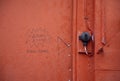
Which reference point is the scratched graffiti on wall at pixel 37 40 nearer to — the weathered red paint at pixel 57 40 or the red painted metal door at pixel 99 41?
the weathered red paint at pixel 57 40

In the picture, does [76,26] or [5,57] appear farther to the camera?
[5,57]

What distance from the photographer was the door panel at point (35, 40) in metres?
4.45

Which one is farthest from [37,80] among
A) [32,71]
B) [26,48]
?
[26,48]

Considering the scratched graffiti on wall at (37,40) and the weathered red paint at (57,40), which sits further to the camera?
the scratched graffiti on wall at (37,40)

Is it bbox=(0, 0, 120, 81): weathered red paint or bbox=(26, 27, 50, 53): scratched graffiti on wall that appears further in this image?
bbox=(26, 27, 50, 53): scratched graffiti on wall

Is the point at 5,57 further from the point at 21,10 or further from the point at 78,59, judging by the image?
the point at 78,59

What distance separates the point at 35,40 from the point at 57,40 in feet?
1.01

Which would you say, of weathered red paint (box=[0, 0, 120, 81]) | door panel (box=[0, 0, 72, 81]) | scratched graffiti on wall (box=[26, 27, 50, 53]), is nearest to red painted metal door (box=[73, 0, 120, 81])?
weathered red paint (box=[0, 0, 120, 81])

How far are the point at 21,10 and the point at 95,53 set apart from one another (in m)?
1.22

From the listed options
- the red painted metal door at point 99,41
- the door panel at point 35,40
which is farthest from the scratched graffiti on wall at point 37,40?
the red painted metal door at point 99,41

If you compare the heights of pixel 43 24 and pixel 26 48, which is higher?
pixel 43 24

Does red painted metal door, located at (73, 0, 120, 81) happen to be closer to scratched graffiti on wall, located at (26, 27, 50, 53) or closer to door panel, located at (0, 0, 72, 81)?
door panel, located at (0, 0, 72, 81)

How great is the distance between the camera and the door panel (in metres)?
4.45

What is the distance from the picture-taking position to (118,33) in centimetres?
420
